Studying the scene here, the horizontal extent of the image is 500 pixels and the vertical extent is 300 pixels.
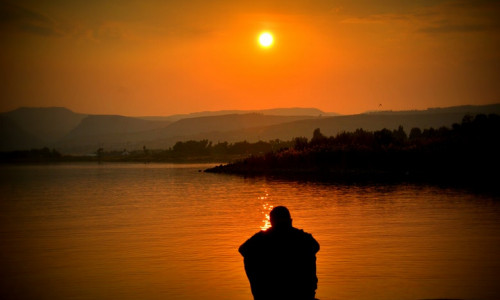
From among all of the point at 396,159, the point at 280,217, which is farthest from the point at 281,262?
the point at 396,159

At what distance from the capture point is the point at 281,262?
9.48 m

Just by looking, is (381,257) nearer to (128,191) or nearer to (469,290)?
(469,290)

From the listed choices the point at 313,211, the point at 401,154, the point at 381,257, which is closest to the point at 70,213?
the point at 313,211

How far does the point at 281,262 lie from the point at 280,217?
2.45 ft

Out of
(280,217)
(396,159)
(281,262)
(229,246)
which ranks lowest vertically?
(229,246)

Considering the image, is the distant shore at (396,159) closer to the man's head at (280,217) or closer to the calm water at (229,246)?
the calm water at (229,246)

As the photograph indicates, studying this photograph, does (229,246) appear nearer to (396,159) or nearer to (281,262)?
(281,262)

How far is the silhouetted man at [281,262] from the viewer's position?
9.41m

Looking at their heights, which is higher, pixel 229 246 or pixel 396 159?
pixel 396 159

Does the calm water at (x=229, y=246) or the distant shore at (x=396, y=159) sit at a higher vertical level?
the distant shore at (x=396, y=159)

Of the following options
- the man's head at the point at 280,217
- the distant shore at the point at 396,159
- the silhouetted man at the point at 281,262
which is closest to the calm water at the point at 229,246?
the silhouetted man at the point at 281,262

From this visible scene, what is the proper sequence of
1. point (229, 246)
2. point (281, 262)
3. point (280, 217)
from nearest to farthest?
point (280, 217), point (281, 262), point (229, 246)

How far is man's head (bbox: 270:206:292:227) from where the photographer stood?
9.20m

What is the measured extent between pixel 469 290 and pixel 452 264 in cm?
266
